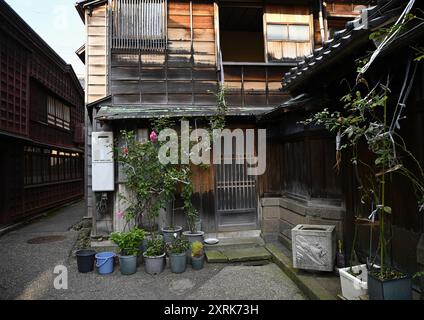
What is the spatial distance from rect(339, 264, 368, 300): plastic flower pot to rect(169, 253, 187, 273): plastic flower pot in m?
3.68

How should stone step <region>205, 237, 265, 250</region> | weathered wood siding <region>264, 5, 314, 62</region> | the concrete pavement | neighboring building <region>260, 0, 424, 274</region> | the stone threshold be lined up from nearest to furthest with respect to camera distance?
neighboring building <region>260, 0, 424, 274</region> → the stone threshold → the concrete pavement → stone step <region>205, 237, 265, 250</region> → weathered wood siding <region>264, 5, 314, 62</region>

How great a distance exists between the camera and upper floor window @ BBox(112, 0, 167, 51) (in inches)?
384

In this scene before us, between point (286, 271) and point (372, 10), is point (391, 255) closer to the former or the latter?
point (286, 271)

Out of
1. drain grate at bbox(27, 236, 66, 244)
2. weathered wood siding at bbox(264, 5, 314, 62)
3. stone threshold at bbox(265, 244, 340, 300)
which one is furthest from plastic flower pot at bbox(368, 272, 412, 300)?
drain grate at bbox(27, 236, 66, 244)

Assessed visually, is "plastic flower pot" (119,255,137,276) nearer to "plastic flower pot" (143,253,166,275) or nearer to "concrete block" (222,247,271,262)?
"plastic flower pot" (143,253,166,275)

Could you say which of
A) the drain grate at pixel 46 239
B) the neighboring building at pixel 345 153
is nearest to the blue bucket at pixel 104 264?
the drain grate at pixel 46 239

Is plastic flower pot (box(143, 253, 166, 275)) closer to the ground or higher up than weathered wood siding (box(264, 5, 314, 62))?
closer to the ground

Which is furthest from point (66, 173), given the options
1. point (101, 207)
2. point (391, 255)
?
point (391, 255)

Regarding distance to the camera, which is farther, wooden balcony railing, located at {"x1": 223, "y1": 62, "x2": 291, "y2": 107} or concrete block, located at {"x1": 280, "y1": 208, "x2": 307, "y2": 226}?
wooden balcony railing, located at {"x1": 223, "y1": 62, "x2": 291, "y2": 107}

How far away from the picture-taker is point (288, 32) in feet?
34.8

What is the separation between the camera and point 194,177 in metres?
9.22

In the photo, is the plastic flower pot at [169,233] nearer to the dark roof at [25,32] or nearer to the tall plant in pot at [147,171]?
the tall plant in pot at [147,171]
